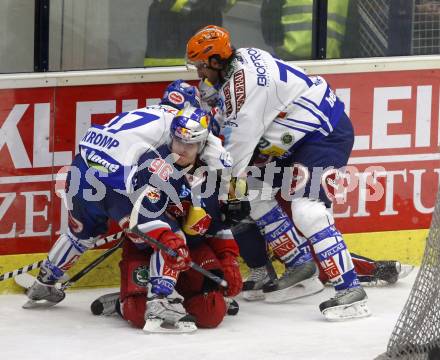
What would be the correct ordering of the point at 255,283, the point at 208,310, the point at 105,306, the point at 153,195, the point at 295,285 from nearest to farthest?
the point at 153,195 → the point at 208,310 → the point at 105,306 → the point at 295,285 → the point at 255,283

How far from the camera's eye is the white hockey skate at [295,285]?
6480 mm

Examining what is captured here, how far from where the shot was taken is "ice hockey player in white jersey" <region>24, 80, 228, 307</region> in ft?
19.3

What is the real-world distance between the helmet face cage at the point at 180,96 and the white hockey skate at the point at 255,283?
0.93 meters

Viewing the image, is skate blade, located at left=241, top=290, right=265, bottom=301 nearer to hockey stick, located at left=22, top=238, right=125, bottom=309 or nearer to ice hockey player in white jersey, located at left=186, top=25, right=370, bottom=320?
ice hockey player in white jersey, located at left=186, top=25, right=370, bottom=320

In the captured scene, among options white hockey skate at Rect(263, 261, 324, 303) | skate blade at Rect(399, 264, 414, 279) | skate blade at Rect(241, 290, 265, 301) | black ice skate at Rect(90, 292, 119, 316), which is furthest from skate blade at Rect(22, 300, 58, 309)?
skate blade at Rect(399, 264, 414, 279)

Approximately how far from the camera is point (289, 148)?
20.9 ft

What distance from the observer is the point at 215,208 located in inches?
240

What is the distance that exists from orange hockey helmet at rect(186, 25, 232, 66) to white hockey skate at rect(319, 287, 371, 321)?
1176mm

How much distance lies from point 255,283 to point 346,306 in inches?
25.5

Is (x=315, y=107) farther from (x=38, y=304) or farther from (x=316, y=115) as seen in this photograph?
(x=38, y=304)

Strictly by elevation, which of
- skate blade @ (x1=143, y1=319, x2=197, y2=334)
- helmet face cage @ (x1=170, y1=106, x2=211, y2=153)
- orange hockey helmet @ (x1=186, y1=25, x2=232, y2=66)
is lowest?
skate blade @ (x1=143, y1=319, x2=197, y2=334)

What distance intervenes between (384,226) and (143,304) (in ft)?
5.28

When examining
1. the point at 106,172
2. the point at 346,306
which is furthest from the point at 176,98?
the point at 346,306

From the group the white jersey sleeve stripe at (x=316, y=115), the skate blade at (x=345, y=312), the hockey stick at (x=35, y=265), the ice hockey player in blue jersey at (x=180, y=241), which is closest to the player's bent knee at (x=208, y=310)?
the ice hockey player in blue jersey at (x=180, y=241)
